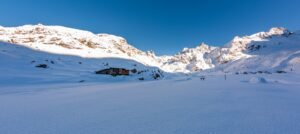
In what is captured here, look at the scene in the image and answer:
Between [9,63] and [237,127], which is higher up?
[9,63]

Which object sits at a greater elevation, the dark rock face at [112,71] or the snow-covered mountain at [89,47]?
the snow-covered mountain at [89,47]

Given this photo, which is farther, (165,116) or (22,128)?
(165,116)

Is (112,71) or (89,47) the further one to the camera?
(89,47)

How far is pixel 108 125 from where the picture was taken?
232cm

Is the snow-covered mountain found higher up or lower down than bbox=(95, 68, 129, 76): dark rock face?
higher up

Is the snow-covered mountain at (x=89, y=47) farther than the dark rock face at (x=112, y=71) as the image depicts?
Yes

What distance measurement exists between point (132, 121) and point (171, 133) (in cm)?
66

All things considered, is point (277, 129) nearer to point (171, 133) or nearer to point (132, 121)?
point (171, 133)

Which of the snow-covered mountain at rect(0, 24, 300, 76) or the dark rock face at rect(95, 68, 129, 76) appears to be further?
the snow-covered mountain at rect(0, 24, 300, 76)

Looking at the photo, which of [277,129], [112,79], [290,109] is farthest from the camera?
[112,79]

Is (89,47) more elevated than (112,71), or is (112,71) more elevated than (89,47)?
(89,47)

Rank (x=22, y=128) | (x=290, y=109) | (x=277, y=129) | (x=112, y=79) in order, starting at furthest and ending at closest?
1. (x=112, y=79)
2. (x=290, y=109)
3. (x=22, y=128)
4. (x=277, y=129)

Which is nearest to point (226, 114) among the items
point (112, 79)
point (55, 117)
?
point (55, 117)

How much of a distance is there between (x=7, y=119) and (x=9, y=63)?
47.2 ft
